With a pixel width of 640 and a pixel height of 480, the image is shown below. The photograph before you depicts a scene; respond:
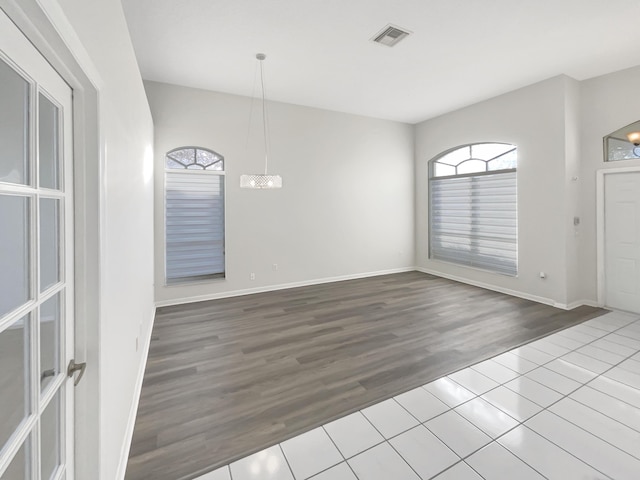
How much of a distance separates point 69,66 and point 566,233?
18.5 ft

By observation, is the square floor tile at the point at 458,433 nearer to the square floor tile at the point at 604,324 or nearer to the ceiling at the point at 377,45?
the square floor tile at the point at 604,324

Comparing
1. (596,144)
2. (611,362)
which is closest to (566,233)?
(596,144)

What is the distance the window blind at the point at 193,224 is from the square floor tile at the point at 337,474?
12.7 feet

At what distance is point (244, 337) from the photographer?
345cm

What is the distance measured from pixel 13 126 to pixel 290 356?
2.70m

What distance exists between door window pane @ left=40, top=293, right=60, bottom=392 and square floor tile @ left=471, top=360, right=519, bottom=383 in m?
2.99

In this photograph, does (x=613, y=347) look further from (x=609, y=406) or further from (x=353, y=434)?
(x=353, y=434)

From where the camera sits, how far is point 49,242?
1.01m

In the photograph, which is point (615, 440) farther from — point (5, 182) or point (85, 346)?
point (5, 182)

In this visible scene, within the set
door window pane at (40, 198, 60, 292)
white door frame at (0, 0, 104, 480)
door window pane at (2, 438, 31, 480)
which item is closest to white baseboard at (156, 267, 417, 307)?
white door frame at (0, 0, 104, 480)

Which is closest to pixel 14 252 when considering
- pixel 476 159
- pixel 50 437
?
pixel 50 437

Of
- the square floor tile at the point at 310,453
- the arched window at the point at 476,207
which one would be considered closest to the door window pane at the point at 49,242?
the square floor tile at the point at 310,453

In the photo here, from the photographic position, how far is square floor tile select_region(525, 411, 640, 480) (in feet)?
5.47

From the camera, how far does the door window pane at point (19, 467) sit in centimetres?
78
